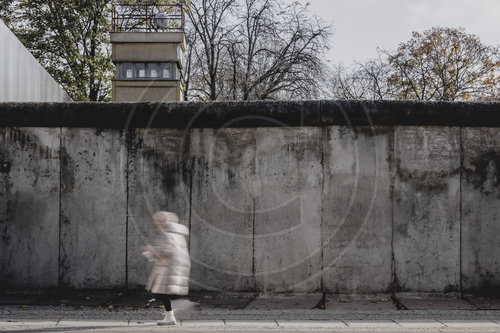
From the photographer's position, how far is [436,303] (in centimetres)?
736

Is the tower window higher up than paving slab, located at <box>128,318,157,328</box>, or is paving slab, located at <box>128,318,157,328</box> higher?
the tower window

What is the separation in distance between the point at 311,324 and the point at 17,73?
726 centimetres

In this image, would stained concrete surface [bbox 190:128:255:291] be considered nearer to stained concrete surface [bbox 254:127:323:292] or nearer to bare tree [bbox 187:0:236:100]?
stained concrete surface [bbox 254:127:323:292]

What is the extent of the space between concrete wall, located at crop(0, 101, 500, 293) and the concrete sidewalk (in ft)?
0.84

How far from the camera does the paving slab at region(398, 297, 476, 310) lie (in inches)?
280

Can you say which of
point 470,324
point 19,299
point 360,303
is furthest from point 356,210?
point 19,299

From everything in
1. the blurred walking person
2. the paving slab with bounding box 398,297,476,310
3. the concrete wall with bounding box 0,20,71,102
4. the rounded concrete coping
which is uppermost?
the concrete wall with bounding box 0,20,71,102

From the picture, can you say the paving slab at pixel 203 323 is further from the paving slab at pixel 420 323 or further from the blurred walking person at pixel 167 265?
the paving slab at pixel 420 323

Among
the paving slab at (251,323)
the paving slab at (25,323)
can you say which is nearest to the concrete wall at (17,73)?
the paving slab at (25,323)

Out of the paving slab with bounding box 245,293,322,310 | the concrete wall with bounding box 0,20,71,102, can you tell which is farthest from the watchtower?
the paving slab with bounding box 245,293,322,310

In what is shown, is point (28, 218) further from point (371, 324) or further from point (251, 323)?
point (371, 324)

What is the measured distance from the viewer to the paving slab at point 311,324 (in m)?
6.19

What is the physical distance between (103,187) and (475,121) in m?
5.57

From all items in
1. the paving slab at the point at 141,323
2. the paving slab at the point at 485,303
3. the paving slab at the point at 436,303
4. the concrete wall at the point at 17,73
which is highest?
the concrete wall at the point at 17,73
